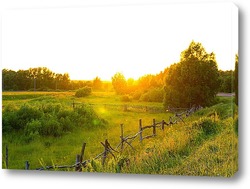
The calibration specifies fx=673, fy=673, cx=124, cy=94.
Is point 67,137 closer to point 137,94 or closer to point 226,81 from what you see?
point 137,94

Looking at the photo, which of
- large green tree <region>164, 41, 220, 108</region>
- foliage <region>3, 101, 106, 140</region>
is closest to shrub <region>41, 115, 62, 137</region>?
foliage <region>3, 101, 106, 140</region>

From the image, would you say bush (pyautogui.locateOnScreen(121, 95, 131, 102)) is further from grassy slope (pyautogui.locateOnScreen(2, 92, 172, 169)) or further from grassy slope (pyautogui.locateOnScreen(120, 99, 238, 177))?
grassy slope (pyautogui.locateOnScreen(120, 99, 238, 177))

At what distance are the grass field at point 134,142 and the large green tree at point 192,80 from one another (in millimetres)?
152

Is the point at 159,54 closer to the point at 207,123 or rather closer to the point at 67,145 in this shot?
the point at 207,123

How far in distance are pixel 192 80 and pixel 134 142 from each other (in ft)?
3.23

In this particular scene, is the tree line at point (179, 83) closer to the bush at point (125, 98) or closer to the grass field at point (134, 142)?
the bush at point (125, 98)

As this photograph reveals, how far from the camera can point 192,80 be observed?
7.62m

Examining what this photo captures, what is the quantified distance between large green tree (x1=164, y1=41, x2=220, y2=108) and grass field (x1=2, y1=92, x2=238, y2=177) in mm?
152

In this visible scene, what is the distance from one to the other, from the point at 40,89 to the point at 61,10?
3.29 ft

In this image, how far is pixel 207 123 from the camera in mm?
7598

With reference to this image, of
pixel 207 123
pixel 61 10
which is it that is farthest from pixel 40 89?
pixel 207 123

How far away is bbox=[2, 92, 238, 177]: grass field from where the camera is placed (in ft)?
24.0

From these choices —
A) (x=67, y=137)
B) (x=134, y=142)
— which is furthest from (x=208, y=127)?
(x=67, y=137)

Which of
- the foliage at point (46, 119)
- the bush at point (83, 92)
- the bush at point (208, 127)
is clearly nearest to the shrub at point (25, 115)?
the foliage at point (46, 119)
